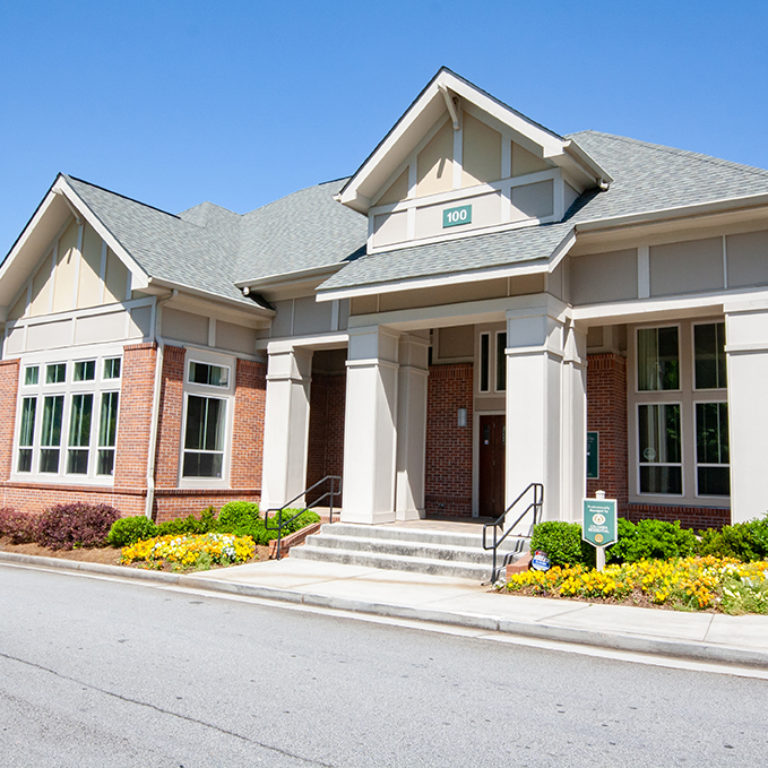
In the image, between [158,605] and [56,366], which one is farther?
[56,366]

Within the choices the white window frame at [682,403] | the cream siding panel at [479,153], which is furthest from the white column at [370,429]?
the white window frame at [682,403]

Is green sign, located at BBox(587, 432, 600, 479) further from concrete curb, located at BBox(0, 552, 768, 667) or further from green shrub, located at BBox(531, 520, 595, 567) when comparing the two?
concrete curb, located at BBox(0, 552, 768, 667)

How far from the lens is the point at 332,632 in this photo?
871 centimetres

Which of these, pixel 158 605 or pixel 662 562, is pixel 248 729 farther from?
pixel 662 562

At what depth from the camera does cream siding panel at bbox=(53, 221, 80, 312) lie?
771 inches

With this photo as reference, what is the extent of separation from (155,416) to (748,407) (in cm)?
1187

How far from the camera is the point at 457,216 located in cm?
1554

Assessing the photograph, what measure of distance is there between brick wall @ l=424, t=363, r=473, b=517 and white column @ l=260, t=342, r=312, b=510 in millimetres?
3134

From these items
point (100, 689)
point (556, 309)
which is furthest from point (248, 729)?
point (556, 309)

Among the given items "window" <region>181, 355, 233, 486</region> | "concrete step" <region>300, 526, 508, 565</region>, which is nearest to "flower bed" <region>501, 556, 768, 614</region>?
"concrete step" <region>300, 526, 508, 565</region>

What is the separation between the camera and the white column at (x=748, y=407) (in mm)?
12375

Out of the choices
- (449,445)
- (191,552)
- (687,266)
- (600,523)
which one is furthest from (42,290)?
(687,266)

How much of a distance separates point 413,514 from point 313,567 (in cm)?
379

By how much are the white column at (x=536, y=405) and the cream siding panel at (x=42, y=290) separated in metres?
12.9
